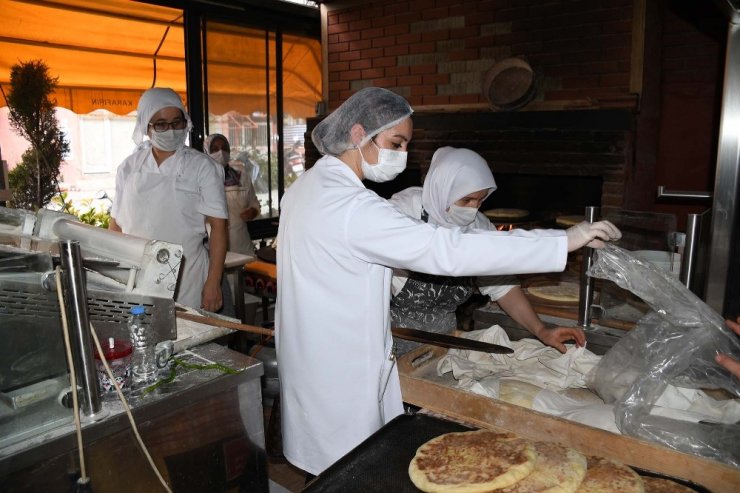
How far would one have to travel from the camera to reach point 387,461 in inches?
56.8

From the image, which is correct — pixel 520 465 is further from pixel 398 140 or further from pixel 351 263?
pixel 398 140

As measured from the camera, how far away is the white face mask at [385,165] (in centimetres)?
196

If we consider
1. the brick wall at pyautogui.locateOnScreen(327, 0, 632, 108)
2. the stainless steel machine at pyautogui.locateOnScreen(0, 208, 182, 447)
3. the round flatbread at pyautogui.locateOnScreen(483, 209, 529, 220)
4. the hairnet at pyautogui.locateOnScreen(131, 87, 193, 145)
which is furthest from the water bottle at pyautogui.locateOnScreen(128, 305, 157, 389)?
the brick wall at pyautogui.locateOnScreen(327, 0, 632, 108)

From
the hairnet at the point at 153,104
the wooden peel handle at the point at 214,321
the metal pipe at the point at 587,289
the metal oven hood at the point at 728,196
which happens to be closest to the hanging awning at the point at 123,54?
the hairnet at the point at 153,104

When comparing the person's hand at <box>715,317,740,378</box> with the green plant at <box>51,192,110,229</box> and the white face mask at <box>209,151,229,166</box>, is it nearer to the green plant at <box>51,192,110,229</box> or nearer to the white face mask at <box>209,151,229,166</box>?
the white face mask at <box>209,151,229,166</box>

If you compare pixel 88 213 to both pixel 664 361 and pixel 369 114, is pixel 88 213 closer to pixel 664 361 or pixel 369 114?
pixel 369 114

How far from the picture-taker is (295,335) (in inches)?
75.8

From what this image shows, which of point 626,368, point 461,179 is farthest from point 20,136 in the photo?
point 626,368

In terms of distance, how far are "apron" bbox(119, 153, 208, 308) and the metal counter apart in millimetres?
1316

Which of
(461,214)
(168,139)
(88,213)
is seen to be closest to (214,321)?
(461,214)

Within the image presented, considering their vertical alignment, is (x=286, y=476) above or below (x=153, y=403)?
below

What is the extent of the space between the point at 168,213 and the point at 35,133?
283cm

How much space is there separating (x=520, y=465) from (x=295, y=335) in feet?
2.84

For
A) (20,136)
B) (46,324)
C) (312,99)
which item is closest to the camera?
(46,324)
